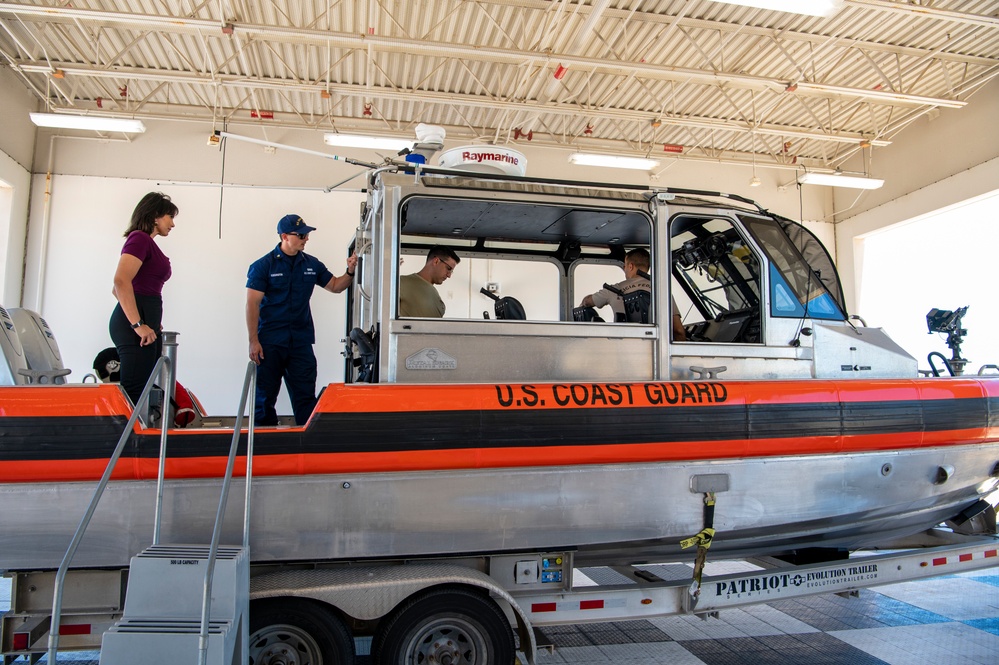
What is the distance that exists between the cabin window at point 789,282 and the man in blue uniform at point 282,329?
2.30 m

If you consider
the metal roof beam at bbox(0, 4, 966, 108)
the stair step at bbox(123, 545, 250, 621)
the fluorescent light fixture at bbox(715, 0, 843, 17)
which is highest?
the metal roof beam at bbox(0, 4, 966, 108)

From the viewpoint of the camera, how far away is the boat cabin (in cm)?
293

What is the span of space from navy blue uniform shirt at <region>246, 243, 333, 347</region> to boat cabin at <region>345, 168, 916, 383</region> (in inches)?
12.9

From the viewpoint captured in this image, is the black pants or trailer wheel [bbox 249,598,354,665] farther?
the black pants

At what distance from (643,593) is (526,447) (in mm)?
938

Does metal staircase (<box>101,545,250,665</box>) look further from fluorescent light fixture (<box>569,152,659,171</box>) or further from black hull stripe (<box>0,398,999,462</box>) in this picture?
fluorescent light fixture (<box>569,152,659,171</box>)

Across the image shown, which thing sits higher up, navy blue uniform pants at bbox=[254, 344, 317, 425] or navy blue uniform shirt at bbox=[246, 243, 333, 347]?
navy blue uniform shirt at bbox=[246, 243, 333, 347]

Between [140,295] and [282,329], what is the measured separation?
72cm

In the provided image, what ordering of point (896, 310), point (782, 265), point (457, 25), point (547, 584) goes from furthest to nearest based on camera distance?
point (896, 310) < point (457, 25) < point (782, 265) < point (547, 584)

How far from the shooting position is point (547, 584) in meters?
2.95

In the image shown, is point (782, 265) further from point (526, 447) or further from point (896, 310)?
point (896, 310)

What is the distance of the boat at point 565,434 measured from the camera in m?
2.51

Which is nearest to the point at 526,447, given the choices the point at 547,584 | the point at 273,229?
the point at 547,584

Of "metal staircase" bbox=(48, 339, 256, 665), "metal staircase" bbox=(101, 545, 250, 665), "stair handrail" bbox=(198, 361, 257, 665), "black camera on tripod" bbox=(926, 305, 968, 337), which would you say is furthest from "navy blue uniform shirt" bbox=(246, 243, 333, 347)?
"black camera on tripod" bbox=(926, 305, 968, 337)
